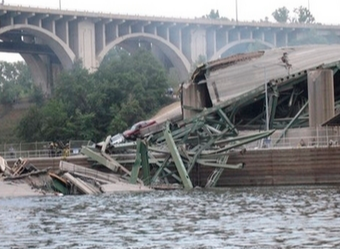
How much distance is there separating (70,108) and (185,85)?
26.6 m

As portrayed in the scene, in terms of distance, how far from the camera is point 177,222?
122ft

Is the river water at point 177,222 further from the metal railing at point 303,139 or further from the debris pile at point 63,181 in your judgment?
the metal railing at point 303,139

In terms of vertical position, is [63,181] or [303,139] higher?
[303,139]


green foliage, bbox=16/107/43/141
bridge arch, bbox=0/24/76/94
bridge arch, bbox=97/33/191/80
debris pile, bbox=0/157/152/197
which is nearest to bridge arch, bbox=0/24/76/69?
bridge arch, bbox=0/24/76/94

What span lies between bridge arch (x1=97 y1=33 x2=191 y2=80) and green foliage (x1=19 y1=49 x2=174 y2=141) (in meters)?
28.6

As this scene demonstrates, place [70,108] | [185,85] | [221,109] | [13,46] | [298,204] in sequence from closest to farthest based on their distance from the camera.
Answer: [298,204] → [221,109] → [185,85] → [70,108] → [13,46]

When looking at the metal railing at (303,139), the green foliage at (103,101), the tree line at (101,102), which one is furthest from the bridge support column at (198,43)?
the metal railing at (303,139)

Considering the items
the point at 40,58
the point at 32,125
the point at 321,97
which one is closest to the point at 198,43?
the point at 40,58

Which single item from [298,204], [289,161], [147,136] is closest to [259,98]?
[147,136]

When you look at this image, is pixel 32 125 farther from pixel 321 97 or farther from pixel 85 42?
pixel 321 97

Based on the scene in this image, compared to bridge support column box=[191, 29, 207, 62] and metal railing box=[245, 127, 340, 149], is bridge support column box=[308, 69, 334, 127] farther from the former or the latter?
bridge support column box=[191, 29, 207, 62]

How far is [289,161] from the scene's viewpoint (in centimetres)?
6938

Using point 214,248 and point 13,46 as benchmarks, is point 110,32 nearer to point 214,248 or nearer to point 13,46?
point 13,46

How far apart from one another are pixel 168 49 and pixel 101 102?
47865 mm
